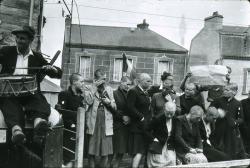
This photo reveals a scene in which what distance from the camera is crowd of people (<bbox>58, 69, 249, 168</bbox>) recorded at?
6363 mm

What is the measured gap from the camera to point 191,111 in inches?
263

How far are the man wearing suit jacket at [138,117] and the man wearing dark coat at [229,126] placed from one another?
5.74 feet

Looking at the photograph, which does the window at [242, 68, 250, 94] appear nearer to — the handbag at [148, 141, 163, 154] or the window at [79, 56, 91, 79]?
the window at [79, 56, 91, 79]

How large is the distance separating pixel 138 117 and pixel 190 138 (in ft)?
3.51

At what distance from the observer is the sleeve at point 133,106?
6.45 m

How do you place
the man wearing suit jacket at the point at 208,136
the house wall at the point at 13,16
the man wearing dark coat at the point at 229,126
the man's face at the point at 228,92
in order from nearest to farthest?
the man wearing suit jacket at the point at 208,136, the man wearing dark coat at the point at 229,126, the man's face at the point at 228,92, the house wall at the point at 13,16

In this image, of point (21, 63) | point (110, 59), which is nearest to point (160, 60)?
point (110, 59)

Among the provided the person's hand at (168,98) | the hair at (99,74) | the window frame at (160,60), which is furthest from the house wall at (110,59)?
the hair at (99,74)

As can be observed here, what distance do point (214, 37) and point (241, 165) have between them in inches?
863

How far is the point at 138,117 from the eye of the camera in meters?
6.50

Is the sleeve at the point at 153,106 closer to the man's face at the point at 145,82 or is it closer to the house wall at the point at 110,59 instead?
the man's face at the point at 145,82

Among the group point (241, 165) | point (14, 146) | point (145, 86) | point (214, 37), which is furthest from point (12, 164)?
point (214, 37)

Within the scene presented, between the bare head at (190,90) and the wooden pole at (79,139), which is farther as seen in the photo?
the bare head at (190,90)

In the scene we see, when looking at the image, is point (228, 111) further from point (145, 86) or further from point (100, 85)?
point (100, 85)
